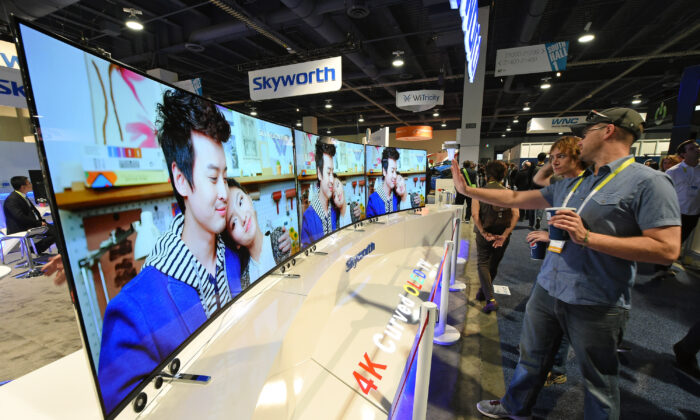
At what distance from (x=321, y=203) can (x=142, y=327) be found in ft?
5.38

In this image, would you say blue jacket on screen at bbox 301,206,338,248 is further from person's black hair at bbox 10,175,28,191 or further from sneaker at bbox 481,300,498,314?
person's black hair at bbox 10,175,28,191

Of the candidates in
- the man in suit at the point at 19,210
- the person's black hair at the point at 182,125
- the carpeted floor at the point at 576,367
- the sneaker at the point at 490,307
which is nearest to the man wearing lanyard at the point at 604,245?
the carpeted floor at the point at 576,367

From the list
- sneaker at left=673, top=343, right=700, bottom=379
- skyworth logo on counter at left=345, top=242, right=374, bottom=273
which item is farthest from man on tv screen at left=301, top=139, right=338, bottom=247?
sneaker at left=673, top=343, right=700, bottom=379

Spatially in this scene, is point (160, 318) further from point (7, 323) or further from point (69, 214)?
point (7, 323)

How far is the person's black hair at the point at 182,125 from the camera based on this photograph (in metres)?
0.91

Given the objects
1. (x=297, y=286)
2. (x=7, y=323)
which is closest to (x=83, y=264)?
(x=297, y=286)

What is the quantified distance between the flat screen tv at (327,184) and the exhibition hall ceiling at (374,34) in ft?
11.9

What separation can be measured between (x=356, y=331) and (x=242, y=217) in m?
0.92

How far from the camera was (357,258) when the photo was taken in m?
2.31

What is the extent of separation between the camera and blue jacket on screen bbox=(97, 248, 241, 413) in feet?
2.24

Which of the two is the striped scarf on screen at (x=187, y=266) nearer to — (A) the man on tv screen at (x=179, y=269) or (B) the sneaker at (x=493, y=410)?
(A) the man on tv screen at (x=179, y=269)

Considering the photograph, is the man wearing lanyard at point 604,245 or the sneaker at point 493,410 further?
the sneaker at point 493,410

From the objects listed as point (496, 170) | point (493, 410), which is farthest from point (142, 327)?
point (496, 170)

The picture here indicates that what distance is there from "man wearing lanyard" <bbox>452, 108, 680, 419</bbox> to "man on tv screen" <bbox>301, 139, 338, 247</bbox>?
60.9 inches
